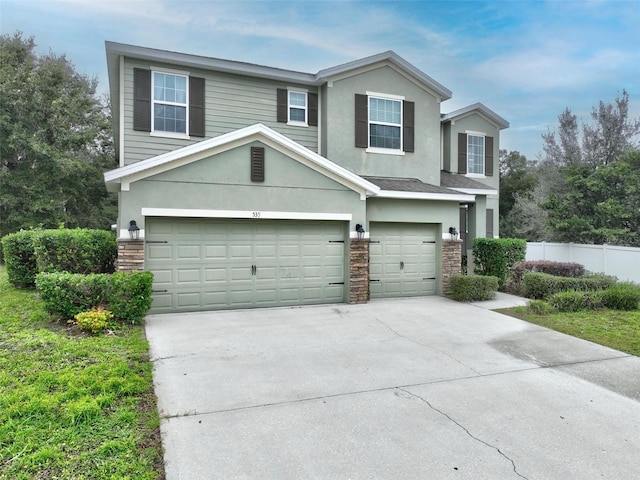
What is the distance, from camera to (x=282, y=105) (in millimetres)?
11961

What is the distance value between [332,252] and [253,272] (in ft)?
6.94

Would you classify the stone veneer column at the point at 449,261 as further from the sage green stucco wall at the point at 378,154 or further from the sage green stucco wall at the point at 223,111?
the sage green stucco wall at the point at 223,111

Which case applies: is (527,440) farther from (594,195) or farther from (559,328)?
(594,195)

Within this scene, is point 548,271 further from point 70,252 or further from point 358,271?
point 70,252

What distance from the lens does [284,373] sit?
533 centimetres

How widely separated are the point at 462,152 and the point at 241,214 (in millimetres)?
10410

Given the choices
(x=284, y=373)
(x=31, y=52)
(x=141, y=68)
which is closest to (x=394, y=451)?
(x=284, y=373)

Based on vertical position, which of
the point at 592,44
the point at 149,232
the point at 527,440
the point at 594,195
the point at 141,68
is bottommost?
the point at 527,440

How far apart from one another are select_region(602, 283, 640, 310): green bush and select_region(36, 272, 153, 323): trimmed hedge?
35.0ft

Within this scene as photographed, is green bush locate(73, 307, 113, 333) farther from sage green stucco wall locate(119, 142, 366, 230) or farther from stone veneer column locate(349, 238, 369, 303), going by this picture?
stone veneer column locate(349, 238, 369, 303)

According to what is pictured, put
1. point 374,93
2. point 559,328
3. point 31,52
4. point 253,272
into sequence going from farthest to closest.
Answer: point 31,52, point 374,93, point 253,272, point 559,328

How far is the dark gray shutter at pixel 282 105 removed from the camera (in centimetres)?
1194

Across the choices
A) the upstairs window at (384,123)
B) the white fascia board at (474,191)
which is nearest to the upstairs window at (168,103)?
the upstairs window at (384,123)

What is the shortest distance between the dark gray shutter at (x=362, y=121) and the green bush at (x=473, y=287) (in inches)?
193
